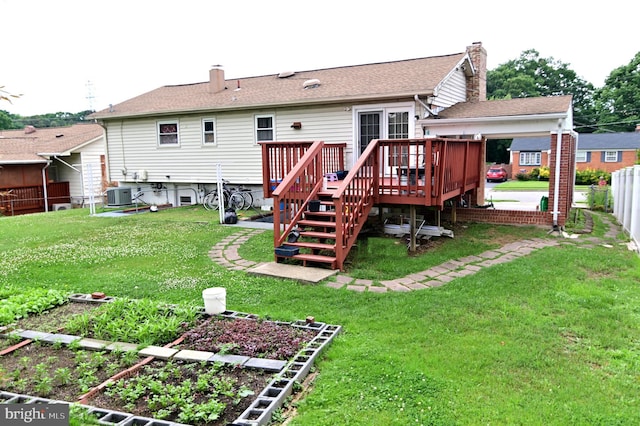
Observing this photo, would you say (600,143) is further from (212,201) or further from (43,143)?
(43,143)

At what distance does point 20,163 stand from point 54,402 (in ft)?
63.4

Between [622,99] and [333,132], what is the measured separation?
43.1 m

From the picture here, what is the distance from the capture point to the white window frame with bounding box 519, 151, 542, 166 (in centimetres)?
3554

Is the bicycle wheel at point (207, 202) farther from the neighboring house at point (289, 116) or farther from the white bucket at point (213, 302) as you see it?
the white bucket at point (213, 302)

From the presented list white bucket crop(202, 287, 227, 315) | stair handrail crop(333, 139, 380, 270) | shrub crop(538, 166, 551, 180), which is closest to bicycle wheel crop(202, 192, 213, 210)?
stair handrail crop(333, 139, 380, 270)

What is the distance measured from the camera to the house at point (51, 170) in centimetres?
1938

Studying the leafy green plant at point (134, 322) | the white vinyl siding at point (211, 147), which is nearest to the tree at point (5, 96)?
the leafy green plant at point (134, 322)

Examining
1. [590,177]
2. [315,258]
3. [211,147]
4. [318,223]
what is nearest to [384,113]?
[318,223]

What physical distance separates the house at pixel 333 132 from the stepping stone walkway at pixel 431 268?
0.73m

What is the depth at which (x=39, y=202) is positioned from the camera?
20.6m

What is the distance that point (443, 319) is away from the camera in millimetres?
4508

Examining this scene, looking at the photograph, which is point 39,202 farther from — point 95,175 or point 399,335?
point 399,335

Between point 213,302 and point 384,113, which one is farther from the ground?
point 384,113

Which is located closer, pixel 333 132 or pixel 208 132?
pixel 333 132
